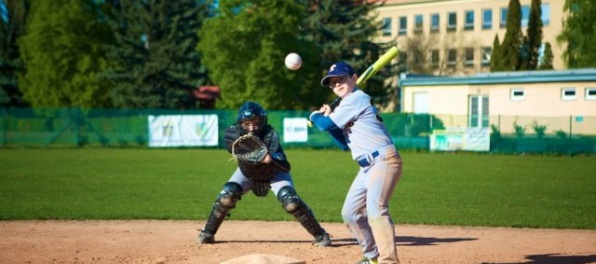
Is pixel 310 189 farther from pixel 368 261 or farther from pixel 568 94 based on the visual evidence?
pixel 568 94

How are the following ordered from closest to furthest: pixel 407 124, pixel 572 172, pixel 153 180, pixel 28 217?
1. pixel 28 217
2. pixel 153 180
3. pixel 572 172
4. pixel 407 124

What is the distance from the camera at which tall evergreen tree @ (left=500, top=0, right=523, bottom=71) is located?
5434 cm

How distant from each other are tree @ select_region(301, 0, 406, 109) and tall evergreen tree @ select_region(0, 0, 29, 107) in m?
23.3

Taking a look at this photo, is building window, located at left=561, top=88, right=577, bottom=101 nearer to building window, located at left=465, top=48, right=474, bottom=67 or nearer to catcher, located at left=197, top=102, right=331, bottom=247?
catcher, located at left=197, top=102, right=331, bottom=247

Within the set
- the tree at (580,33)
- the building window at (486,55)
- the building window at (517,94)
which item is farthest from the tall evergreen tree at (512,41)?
the building window at (517,94)

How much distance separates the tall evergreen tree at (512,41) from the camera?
54344mm

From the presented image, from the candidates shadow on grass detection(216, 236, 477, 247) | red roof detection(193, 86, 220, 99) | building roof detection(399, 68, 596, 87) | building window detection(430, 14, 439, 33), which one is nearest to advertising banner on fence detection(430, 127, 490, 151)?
building roof detection(399, 68, 596, 87)

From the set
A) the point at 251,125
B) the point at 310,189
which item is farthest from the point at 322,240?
the point at 310,189

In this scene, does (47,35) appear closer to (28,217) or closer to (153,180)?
(153,180)

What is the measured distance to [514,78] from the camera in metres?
37.8

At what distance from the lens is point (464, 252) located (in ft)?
28.6

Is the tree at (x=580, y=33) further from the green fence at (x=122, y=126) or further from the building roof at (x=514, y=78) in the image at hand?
the green fence at (x=122, y=126)

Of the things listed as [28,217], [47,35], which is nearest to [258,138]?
[28,217]

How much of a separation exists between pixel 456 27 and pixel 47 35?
40.8m
